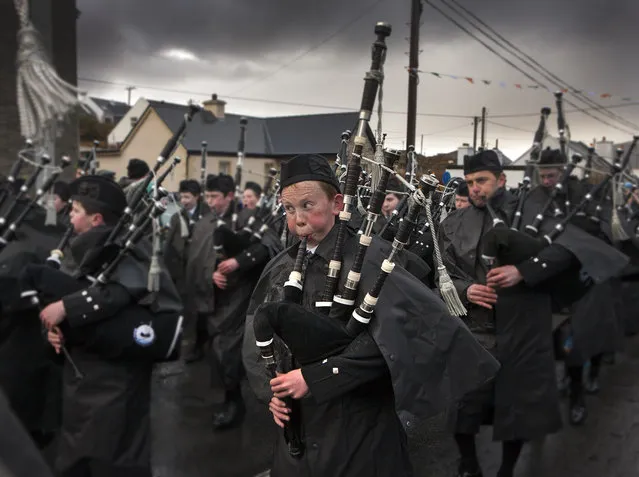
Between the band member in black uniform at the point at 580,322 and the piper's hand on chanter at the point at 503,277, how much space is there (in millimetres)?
852

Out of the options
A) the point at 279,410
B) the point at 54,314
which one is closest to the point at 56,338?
the point at 54,314

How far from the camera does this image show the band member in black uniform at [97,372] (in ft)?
11.6

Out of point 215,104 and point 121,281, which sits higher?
point 215,104

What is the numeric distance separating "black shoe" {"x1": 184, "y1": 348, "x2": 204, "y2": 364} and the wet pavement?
130cm

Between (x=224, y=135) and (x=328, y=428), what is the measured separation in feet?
19.9

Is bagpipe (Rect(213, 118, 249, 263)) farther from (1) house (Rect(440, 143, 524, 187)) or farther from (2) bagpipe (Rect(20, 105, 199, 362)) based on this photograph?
(1) house (Rect(440, 143, 524, 187))

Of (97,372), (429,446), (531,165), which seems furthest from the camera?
(429,446)

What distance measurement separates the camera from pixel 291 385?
2.22 metres

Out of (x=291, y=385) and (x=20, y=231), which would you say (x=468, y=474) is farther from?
(x=20, y=231)

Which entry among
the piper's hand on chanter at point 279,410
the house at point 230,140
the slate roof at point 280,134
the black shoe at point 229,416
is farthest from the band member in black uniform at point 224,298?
the piper's hand on chanter at point 279,410

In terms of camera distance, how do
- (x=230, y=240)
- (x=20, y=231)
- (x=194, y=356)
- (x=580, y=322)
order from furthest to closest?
(x=194, y=356) < (x=580, y=322) < (x=230, y=240) < (x=20, y=231)

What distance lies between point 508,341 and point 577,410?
2.04m

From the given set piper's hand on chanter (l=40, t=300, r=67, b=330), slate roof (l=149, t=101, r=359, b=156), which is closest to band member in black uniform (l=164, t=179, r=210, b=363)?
slate roof (l=149, t=101, r=359, b=156)

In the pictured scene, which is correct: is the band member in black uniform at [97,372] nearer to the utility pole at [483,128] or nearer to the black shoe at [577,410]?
the utility pole at [483,128]
